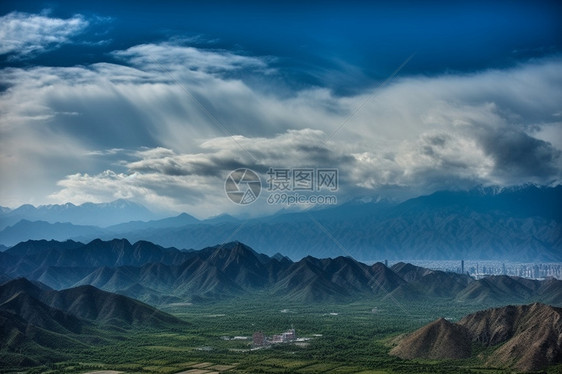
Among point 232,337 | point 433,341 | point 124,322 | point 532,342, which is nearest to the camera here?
point 532,342

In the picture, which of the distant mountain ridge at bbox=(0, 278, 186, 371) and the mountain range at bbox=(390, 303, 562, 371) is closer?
the mountain range at bbox=(390, 303, 562, 371)

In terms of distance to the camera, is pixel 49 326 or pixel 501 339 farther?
pixel 49 326

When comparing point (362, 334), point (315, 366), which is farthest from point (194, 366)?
point (362, 334)

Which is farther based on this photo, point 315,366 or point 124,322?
point 124,322

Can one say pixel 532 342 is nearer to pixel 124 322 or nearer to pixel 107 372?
pixel 107 372

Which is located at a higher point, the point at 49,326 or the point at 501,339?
the point at 49,326

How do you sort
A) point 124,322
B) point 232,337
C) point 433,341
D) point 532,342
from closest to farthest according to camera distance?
point 532,342
point 433,341
point 232,337
point 124,322

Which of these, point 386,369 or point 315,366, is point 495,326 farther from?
point 315,366

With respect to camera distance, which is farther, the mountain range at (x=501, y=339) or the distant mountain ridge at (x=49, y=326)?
the distant mountain ridge at (x=49, y=326)
